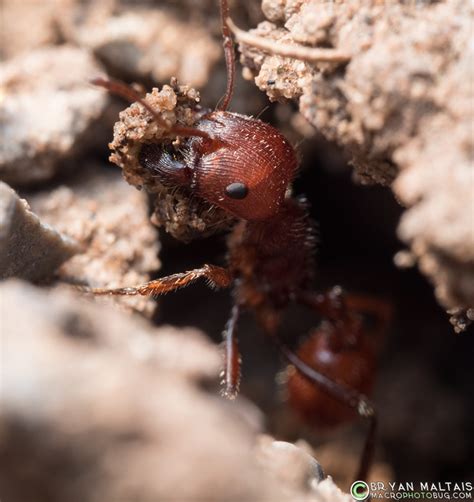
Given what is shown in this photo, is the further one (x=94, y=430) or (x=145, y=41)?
(x=145, y=41)

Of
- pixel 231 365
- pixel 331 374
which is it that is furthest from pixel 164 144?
pixel 331 374

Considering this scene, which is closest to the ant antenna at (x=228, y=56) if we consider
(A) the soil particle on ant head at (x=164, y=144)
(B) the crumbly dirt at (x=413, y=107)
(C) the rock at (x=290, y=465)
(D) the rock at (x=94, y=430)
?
(A) the soil particle on ant head at (x=164, y=144)

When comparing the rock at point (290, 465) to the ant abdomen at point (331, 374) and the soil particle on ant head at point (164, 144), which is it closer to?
the soil particle on ant head at point (164, 144)

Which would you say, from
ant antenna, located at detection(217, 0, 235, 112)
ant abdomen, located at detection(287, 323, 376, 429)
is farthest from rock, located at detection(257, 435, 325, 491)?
ant abdomen, located at detection(287, 323, 376, 429)

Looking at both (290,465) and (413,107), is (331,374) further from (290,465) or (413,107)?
(413,107)

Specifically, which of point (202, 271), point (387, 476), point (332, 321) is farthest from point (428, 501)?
point (202, 271)

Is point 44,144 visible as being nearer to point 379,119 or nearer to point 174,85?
point 174,85

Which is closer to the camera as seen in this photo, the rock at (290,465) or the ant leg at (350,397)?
the rock at (290,465)
